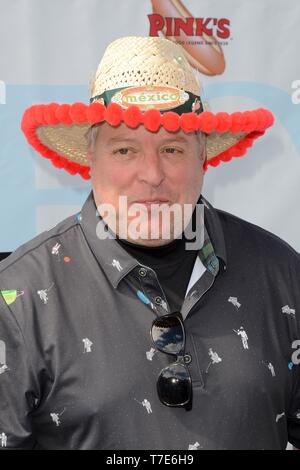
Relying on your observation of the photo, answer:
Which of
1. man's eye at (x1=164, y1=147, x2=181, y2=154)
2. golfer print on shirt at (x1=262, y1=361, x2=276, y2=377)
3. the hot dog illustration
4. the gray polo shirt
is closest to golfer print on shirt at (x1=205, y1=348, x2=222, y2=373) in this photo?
the gray polo shirt

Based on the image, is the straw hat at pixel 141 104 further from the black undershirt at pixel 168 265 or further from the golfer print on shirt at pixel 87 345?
the golfer print on shirt at pixel 87 345

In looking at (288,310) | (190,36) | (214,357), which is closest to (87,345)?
(214,357)

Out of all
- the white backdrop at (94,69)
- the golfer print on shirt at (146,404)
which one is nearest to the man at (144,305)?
the golfer print on shirt at (146,404)

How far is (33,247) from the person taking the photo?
5.14 feet

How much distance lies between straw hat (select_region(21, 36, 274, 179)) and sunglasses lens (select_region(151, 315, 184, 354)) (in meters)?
0.44

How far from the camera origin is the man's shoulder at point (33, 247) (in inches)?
60.4

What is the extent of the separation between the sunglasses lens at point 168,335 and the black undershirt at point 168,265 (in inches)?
3.1

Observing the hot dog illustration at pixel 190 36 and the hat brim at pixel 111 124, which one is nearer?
the hat brim at pixel 111 124

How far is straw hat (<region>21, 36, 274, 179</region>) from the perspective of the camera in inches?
56.6

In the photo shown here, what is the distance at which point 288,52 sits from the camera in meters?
2.54

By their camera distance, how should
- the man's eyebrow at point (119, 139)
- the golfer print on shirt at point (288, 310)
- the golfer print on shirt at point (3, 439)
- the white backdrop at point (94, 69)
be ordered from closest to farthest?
1. the golfer print on shirt at point (3, 439)
2. the man's eyebrow at point (119, 139)
3. the golfer print on shirt at point (288, 310)
4. the white backdrop at point (94, 69)

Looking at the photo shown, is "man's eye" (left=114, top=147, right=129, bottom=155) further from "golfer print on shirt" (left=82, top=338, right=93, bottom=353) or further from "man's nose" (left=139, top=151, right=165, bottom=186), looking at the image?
"golfer print on shirt" (left=82, top=338, right=93, bottom=353)

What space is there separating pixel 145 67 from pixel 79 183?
105 cm

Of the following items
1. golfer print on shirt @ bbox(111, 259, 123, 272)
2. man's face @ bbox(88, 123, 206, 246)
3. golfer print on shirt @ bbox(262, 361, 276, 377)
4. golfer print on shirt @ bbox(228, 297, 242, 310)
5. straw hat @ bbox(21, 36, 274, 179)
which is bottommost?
golfer print on shirt @ bbox(262, 361, 276, 377)
